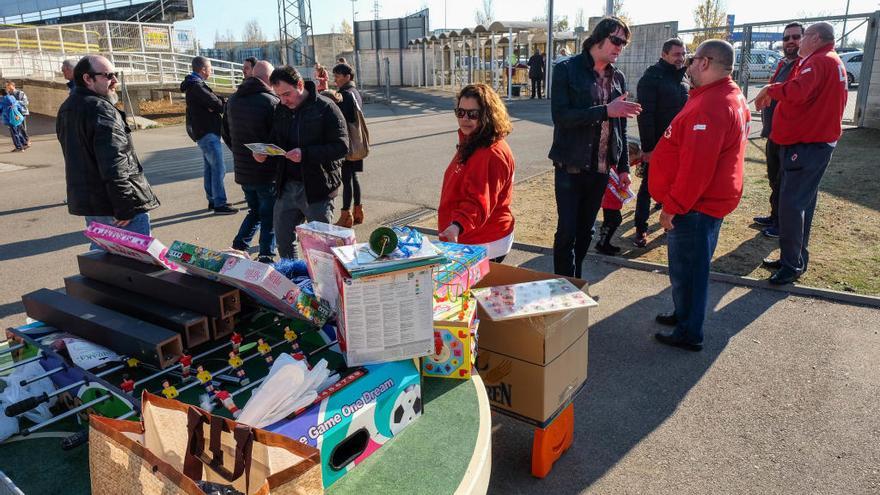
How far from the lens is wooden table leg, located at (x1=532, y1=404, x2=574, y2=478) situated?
2.80 meters

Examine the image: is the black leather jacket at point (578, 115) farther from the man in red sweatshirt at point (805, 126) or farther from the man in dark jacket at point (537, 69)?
the man in dark jacket at point (537, 69)

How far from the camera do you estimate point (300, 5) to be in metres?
31.2

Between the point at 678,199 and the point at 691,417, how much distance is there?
1.31 metres

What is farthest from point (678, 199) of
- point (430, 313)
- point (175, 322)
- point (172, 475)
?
point (172, 475)

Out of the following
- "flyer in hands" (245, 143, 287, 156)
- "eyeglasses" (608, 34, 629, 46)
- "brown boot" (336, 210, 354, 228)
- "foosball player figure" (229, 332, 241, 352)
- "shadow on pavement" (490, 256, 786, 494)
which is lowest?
"shadow on pavement" (490, 256, 786, 494)

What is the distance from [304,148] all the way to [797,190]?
4156 mm

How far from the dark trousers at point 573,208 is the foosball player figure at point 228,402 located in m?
3.19

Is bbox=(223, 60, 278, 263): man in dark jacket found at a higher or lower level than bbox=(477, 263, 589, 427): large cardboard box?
higher

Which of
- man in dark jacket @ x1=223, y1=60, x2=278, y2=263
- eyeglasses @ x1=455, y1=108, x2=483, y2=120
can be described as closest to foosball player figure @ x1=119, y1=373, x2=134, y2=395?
eyeglasses @ x1=455, y1=108, x2=483, y2=120

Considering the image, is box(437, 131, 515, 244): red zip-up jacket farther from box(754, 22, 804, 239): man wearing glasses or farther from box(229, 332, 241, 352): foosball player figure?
box(754, 22, 804, 239): man wearing glasses

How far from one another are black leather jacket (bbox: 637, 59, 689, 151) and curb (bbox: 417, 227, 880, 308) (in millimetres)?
1321

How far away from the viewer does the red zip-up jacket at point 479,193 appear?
3180mm

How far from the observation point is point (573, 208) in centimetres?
450

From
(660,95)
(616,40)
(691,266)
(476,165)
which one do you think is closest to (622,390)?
(691,266)
